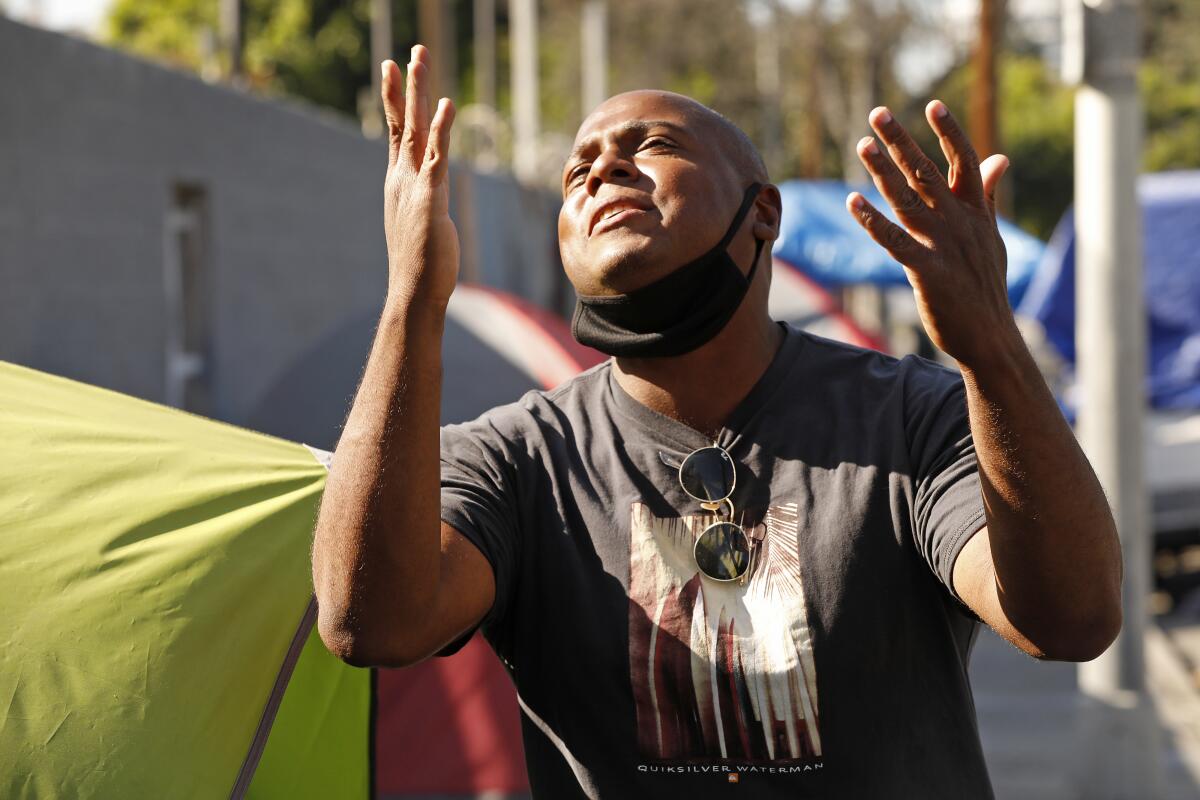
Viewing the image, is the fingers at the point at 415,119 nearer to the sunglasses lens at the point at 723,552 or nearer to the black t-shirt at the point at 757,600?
the black t-shirt at the point at 757,600

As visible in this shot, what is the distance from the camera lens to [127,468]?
2.75 m

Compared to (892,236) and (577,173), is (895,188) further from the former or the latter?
(577,173)

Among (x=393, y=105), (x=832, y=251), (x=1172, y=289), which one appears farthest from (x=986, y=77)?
(x=393, y=105)

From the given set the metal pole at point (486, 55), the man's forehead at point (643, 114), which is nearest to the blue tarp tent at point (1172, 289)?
the man's forehead at point (643, 114)

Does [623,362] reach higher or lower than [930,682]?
higher

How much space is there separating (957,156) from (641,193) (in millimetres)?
514

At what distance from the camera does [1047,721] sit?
8.19 m

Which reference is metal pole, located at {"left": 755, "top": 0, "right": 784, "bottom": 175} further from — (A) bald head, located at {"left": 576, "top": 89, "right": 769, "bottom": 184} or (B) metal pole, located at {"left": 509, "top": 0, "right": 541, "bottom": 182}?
(A) bald head, located at {"left": 576, "top": 89, "right": 769, "bottom": 184}

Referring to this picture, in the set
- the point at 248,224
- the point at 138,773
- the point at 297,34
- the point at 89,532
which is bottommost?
the point at 138,773

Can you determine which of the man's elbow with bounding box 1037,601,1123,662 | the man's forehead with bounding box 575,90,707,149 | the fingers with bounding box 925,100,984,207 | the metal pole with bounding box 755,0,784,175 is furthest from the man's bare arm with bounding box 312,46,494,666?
the metal pole with bounding box 755,0,784,175

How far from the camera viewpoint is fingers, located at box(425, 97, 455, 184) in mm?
2137

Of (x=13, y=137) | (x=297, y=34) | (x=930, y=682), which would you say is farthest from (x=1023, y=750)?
(x=297, y=34)

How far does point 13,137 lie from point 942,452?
566 centimetres

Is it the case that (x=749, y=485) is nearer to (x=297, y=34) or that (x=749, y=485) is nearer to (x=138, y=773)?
(x=138, y=773)
